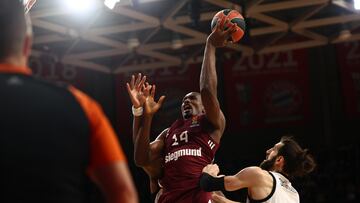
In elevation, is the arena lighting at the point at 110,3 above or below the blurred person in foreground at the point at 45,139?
above

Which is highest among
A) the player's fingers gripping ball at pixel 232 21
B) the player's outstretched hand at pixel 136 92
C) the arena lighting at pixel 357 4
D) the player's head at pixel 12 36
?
the arena lighting at pixel 357 4

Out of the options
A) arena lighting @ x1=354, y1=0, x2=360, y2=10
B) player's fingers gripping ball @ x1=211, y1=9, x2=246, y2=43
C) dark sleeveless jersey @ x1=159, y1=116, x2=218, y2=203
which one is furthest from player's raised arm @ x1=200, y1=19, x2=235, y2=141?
arena lighting @ x1=354, y1=0, x2=360, y2=10

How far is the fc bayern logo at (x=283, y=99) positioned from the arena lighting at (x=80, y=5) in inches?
209

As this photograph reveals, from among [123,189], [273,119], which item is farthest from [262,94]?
[123,189]

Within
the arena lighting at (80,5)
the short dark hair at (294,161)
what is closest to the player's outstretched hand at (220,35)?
the short dark hair at (294,161)

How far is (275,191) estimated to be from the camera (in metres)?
4.29

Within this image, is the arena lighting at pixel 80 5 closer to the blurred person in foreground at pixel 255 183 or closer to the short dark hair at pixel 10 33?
the blurred person in foreground at pixel 255 183

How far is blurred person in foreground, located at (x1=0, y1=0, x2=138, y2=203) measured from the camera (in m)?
1.69

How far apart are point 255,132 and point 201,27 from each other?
10.7 ft

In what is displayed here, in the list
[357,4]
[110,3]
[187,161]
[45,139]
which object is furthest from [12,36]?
[357,4]

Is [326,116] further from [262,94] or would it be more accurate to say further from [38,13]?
[38,13]

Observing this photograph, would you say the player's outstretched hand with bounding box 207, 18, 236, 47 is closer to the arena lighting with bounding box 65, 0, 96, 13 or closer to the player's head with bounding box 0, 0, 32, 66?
the player's head with bounding box 0, 0, 32, 66

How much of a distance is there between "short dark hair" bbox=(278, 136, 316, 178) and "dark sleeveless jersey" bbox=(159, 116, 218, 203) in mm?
590

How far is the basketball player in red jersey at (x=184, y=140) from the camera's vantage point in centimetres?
443
